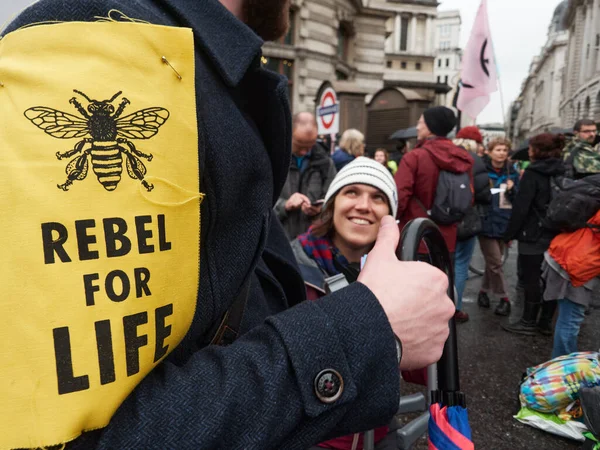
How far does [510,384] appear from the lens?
404 cm

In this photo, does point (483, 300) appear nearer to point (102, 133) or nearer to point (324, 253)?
point (324, 253)

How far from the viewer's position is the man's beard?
936 mm

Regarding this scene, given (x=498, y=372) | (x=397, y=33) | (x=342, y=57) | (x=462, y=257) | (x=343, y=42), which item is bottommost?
(x=498, y=372)

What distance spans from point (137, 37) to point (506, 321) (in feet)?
19.2

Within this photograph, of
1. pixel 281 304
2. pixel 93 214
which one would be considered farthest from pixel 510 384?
pixel 93 214

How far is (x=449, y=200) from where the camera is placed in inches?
182

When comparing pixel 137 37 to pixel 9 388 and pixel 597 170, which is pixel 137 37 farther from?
pixel 597 170

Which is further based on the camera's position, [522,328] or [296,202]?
[522,328]

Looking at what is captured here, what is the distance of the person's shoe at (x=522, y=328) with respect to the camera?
203 inches

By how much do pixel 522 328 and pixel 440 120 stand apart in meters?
2.64

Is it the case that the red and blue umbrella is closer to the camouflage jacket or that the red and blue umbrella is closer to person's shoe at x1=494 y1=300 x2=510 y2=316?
the camouflage jacket

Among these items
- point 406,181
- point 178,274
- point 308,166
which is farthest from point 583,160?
point 178,274

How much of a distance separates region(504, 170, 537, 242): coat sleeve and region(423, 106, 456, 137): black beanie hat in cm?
117

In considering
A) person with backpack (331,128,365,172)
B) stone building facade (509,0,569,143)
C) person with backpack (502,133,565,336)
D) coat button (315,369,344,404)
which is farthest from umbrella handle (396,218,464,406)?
stone building facade (509,0,569,143)
